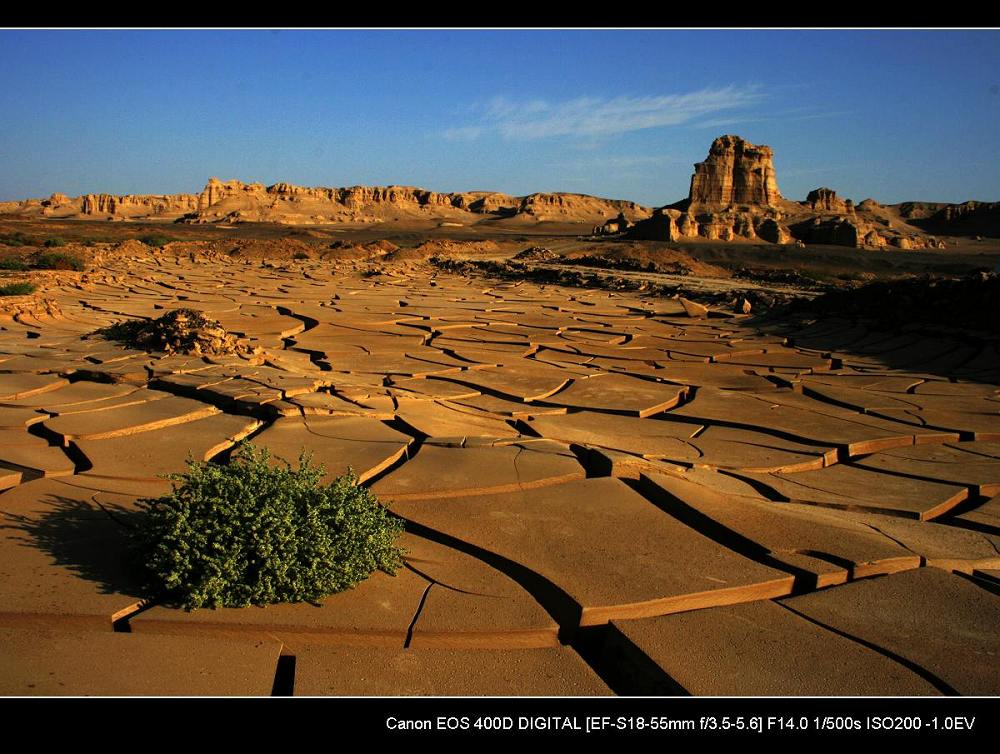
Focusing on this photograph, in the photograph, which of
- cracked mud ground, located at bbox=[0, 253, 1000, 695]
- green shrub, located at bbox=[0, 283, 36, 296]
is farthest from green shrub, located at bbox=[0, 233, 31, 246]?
cracked mud ground, located at bbox=[0, 253, 1000, 695]

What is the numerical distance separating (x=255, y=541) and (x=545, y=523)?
126 centimetres

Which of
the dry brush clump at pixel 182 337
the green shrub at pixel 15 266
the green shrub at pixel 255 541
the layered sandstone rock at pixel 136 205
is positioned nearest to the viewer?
the green shrub at pixel 255 541

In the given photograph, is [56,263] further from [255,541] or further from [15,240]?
[255,541]

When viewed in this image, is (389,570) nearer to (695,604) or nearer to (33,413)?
(695,604)

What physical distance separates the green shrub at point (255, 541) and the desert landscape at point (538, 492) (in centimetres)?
4

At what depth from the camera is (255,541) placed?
7.89 feet

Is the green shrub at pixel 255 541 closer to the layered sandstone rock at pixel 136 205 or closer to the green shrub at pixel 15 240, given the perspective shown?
the green shrub at pixel 15 240

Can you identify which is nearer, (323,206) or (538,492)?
(538,492)

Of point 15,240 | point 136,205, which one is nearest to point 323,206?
point 136,205

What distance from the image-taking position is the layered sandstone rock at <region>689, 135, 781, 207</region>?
54.7 m

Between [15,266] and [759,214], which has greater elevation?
[759,214]

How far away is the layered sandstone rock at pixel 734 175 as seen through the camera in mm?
54719

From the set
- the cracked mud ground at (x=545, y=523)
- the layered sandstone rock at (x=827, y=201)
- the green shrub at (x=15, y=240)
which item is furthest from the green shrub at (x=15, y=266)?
the layered sandstone rock at (x=827, y=201)
